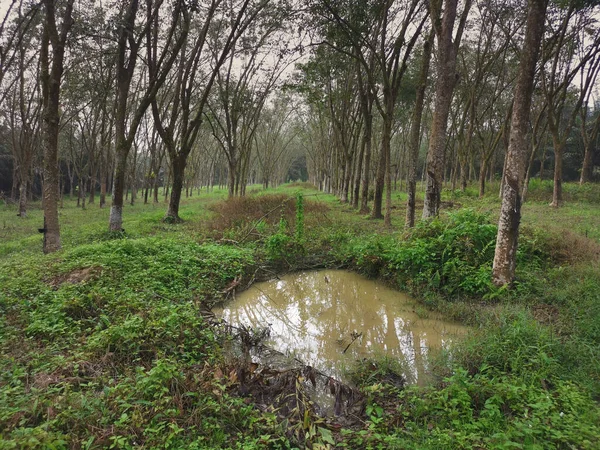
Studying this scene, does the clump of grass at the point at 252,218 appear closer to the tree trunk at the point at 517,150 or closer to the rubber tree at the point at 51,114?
the rubber tree at the point at 51,114

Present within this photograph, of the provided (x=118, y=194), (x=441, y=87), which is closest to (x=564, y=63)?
(x=441, y=87)

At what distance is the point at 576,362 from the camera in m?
3.87

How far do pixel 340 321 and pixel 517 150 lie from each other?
4.00 meters

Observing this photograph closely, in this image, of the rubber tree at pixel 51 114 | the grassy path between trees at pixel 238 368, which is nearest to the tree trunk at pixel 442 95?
the grassy path between trees at pixel 238 368

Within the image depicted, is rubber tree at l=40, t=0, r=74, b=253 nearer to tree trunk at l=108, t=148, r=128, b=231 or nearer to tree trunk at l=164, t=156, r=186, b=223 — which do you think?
tree trunk at l=108, t=148, r=128, b=231

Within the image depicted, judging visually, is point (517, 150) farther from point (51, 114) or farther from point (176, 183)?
point (176, 183)

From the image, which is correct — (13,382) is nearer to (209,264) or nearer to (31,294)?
(31,294)

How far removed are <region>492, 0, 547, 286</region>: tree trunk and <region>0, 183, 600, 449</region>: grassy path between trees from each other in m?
0.41

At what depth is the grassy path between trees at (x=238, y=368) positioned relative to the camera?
2.83 meters

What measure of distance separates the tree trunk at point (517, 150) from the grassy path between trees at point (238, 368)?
1.35 ft

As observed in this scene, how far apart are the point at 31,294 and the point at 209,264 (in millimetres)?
3097

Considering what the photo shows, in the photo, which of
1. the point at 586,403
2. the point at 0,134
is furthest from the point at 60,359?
the point at 0,134

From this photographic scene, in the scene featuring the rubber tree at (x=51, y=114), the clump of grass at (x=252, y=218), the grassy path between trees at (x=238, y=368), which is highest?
the rubber tree at (x=51, y=114)

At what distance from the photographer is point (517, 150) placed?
559 centimetres
